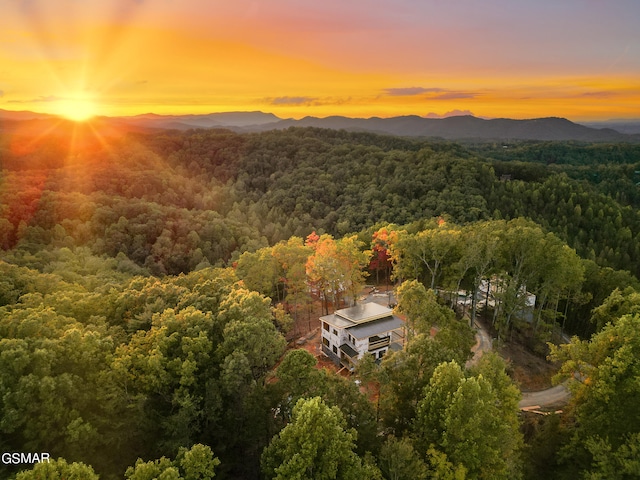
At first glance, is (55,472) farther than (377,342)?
No

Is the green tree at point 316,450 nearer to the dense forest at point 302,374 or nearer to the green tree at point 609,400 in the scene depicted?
A: the dense forest at point 302,374

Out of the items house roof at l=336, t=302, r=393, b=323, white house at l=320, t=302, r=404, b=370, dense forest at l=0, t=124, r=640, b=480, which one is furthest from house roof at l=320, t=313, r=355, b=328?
dense forest at l=0, t=124, r=640, b=480

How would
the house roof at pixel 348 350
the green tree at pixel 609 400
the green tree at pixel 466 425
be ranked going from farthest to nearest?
1. the house roof at pixel 348 350
2. the green tree at pixel 609 400
3. the green tree at pixel 466 425

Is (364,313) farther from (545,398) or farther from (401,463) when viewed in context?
(401,463)

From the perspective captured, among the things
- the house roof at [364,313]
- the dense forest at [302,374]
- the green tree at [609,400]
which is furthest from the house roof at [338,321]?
the green tree at [609,400]

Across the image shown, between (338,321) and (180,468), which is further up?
(180,468)

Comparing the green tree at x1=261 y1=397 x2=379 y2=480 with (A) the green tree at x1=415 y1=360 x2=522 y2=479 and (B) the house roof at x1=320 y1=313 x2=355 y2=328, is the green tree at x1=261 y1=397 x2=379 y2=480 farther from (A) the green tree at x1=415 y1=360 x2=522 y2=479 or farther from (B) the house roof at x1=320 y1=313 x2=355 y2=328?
(B) the house roof at x1=320 y1=313 x2=355 y2=328

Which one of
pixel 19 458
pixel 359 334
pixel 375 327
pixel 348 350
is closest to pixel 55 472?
pixel 19 458
